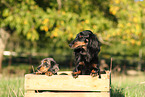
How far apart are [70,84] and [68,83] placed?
0.12 ft

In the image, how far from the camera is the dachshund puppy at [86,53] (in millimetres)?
2918

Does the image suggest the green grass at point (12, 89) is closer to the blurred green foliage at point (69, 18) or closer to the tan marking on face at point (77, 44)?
the tan marking on face at point (77, 44)

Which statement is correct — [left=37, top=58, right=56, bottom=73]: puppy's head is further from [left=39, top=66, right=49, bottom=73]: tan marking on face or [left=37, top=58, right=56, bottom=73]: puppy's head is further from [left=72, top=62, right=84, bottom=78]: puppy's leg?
[left=72, top=62, right=84, bottom=78]: puppy's leg

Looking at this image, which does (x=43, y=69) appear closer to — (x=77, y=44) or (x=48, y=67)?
(x=48, y=67)

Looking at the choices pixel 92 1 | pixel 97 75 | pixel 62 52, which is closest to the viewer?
pixel 97 75

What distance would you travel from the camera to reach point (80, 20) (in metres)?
7.41

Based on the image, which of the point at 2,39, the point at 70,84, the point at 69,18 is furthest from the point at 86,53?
the point at 2,39

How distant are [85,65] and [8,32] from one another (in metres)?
8.62

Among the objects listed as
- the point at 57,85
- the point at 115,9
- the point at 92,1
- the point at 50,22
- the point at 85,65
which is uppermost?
the point at 92,1

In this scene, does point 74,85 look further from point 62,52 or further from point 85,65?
point 62,52

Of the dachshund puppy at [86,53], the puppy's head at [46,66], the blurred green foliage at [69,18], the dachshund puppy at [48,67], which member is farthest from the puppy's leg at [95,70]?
the blurred green foliage at [69,18]

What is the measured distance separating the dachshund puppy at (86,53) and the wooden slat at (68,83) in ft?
0.33

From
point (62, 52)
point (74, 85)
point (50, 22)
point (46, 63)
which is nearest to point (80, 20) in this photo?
point (50, 22)

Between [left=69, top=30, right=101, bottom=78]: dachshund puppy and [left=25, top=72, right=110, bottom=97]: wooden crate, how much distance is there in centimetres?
11
